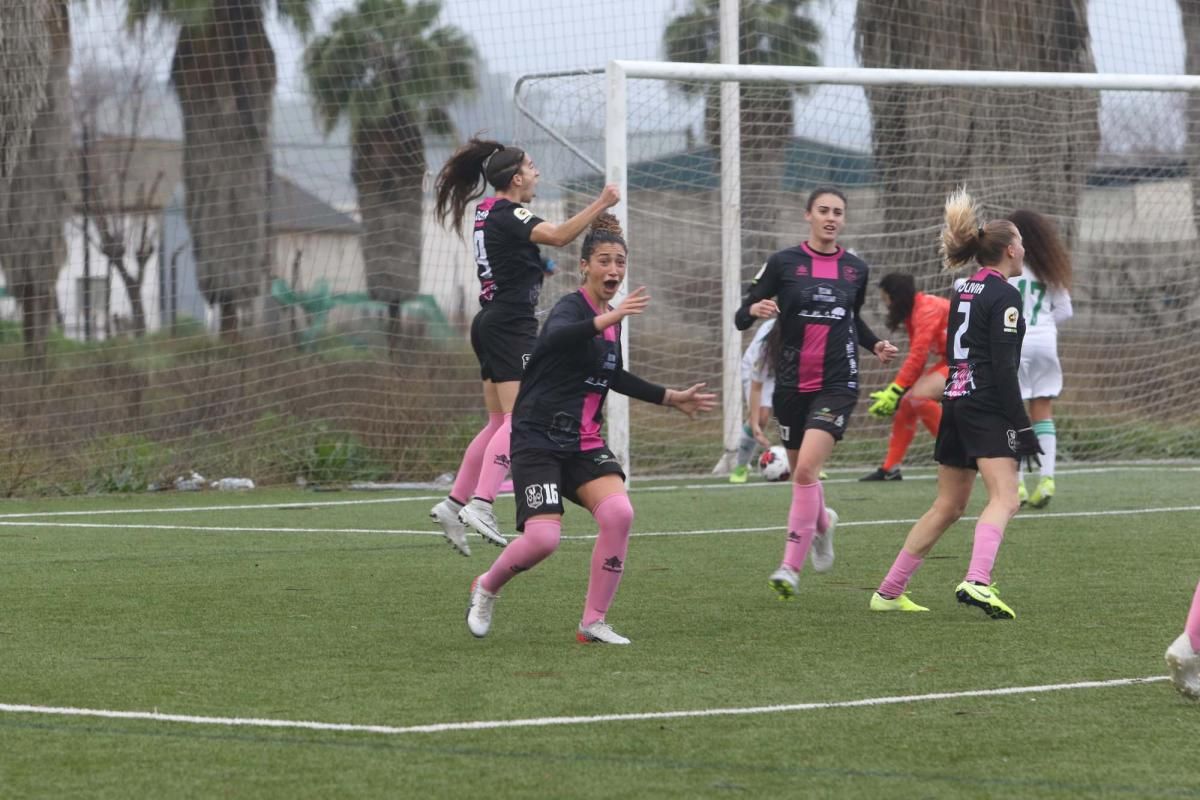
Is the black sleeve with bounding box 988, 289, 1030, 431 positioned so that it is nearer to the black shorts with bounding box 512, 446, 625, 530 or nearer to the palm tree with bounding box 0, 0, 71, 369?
the black shorts with bounding box 512, 446, 625, 530

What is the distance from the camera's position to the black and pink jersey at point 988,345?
23.5 ft

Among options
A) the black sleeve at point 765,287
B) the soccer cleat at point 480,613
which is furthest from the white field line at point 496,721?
the black sleeve at point 765,287

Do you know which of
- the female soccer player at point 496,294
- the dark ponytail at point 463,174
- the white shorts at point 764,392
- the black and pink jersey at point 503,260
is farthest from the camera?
the white shorts at point 764,392

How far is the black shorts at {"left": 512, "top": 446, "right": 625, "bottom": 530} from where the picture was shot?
6578mm

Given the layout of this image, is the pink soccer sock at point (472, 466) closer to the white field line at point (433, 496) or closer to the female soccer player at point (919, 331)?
the white field line at point (433, 496)

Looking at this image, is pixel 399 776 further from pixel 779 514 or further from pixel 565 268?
pixel 565 268

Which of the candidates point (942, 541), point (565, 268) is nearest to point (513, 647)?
point (942, 541)

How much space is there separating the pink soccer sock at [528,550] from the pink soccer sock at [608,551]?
175 millimetres

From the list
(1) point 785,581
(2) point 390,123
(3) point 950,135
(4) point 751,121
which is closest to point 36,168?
(2) point 390,123

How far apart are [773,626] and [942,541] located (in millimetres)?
3430

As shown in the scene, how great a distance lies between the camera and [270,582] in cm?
845

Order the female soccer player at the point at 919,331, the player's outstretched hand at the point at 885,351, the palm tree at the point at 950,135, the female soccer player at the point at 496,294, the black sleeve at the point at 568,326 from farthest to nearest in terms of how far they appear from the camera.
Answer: the palm tree at the point at 950,135 < the female soccer player at the point at 919,331 < the female soccer player at the point at 496,294 < the player's outstretched hand at the point at 885,351 < the black sleeve at the point at 568,326

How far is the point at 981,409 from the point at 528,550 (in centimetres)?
206

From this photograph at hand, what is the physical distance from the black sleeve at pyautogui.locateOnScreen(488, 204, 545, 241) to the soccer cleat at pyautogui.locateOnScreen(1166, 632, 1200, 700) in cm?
444
